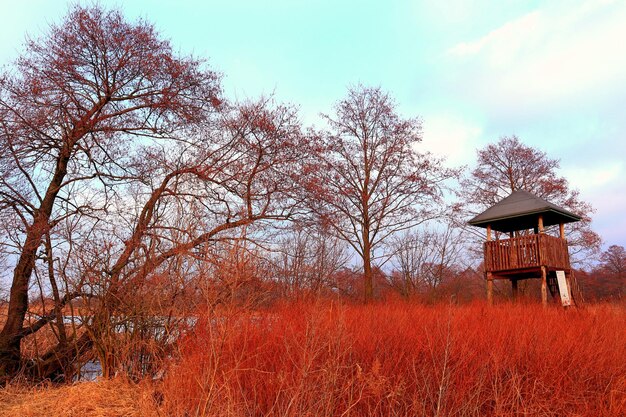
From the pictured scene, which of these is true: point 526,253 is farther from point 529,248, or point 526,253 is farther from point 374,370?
point 374,370

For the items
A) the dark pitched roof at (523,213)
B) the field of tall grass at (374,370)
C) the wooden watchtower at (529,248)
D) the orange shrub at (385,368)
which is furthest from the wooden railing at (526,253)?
the field of tall grass at (374,370)

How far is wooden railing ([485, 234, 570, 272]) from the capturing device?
14484 millimetres

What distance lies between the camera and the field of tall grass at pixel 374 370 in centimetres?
389

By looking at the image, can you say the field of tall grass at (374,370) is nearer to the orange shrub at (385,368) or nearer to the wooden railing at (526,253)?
the orange shrub at (385,368)

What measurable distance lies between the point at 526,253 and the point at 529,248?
7.5 inches

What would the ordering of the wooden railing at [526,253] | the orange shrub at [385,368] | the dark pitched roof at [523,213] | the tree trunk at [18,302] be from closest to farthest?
the orange shrub at [385,368] → the tree trunk at [18,302] → the wooden railing at [526,253] → the dark pitched roof at [523,213]

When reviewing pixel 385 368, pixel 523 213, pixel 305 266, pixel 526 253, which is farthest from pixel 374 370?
pixel 523 213

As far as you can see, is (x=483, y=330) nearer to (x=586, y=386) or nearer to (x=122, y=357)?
(x=586, y=386)

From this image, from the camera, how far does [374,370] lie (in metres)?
4.27

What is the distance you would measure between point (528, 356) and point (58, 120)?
383 inches

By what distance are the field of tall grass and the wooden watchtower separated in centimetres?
790

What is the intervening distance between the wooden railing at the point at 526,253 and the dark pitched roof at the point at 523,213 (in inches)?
33.5

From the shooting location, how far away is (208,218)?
31.6 feet

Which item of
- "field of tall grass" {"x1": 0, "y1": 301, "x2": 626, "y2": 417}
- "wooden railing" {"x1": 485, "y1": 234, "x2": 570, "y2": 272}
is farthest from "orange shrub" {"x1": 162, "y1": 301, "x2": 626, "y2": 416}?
"wooden railing" {"x1": 485, "y1": 234, "x2": 570, "y2": 272}
